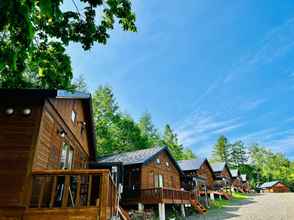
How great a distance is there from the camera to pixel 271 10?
1178 cm

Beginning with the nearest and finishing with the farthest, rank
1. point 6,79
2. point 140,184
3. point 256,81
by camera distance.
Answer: point 6,79 → point 140,184 → point 256,81

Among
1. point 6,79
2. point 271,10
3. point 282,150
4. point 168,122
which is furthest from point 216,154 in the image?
point 6,79

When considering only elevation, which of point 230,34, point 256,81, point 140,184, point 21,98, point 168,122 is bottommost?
point 140,184

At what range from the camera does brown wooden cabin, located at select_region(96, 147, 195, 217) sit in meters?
16.3

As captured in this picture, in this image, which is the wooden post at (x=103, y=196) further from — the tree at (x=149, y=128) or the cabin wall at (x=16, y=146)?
the tree at (x=149, y=128)

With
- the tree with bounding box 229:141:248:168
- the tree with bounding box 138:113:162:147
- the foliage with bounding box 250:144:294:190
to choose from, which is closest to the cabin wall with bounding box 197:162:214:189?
the tree with bounding box 138:113:162:147

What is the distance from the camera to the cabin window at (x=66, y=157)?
30.0 feet

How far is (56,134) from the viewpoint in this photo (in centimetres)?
822

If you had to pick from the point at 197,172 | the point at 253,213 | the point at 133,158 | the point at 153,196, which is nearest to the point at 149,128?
the point at 197,172

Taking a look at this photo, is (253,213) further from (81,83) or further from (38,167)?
(81,83)

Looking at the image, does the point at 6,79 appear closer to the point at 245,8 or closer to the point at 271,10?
the point at 245,8

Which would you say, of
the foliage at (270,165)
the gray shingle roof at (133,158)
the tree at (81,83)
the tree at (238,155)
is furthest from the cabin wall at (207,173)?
the foliage at (270,165)

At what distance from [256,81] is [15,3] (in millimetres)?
25963

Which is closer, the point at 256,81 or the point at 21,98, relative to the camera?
the point at 21,98
